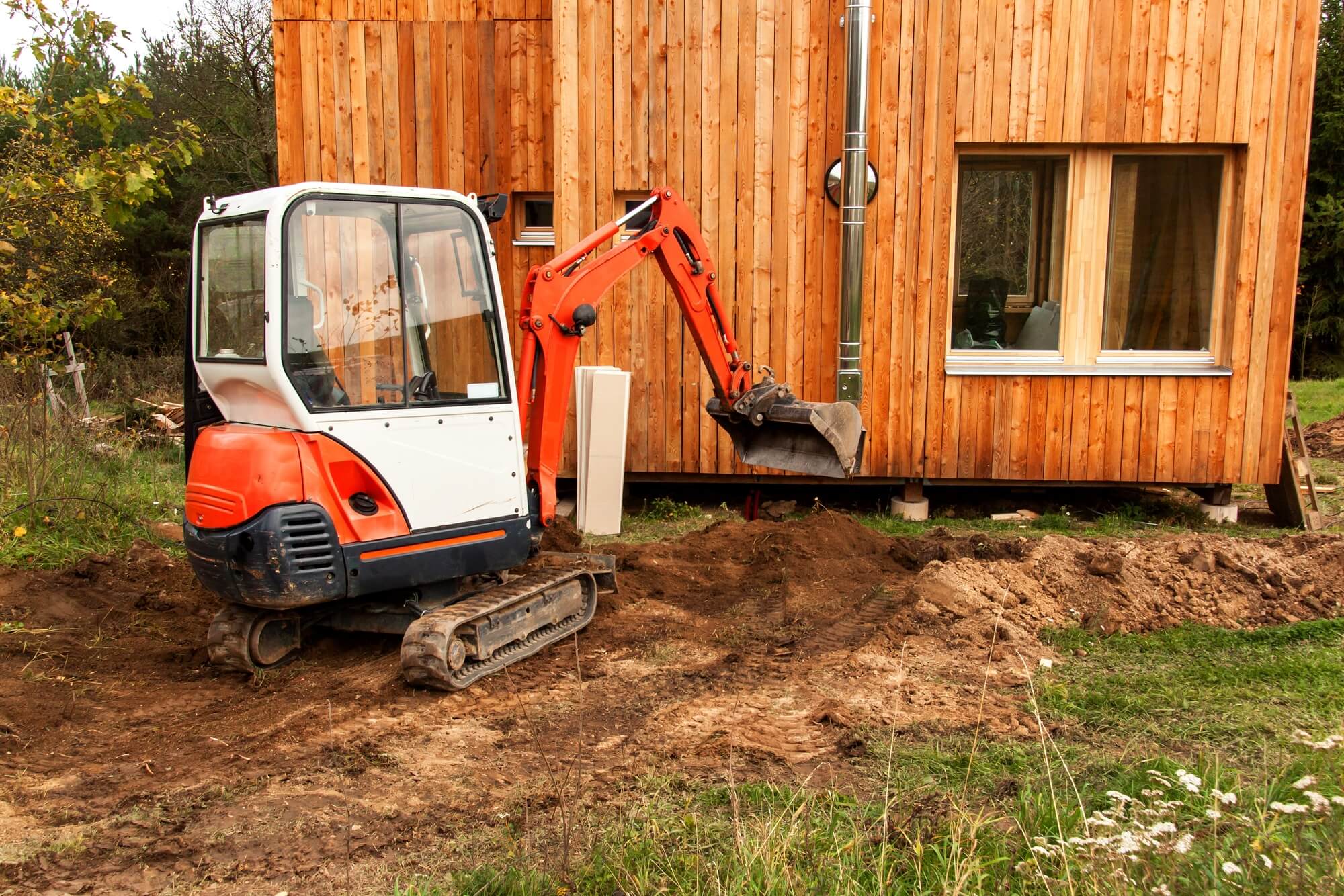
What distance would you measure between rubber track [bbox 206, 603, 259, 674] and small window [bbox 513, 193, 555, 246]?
536 centimetres

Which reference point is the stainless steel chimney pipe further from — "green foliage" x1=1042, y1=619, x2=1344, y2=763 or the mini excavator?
"green foliage" x1=1042, y1=619, x2=1344, y2=763

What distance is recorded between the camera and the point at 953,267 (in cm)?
888

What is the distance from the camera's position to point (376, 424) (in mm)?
5074

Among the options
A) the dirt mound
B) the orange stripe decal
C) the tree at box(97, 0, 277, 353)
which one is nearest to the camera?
the orange stripe decal

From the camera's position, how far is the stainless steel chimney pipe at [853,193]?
8.43 metres

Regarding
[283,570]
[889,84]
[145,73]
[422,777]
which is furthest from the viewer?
[145,73]

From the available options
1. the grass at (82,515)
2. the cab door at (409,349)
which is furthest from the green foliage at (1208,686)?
the grass at (82,515)

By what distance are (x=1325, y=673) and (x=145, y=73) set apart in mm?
26015

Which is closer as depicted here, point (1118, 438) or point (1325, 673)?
point (1325, 673)

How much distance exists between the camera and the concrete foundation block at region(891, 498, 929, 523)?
8.98m

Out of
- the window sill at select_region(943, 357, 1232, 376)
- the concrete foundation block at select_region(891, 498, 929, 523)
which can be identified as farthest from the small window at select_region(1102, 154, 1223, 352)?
the concrete foundation block at select_region(891, 498, 929, 523)

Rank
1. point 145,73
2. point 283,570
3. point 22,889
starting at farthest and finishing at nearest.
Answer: point 145,73 → point 283,570 → point 22,889

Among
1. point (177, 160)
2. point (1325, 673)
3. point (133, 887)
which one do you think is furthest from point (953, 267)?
point (133, 887)

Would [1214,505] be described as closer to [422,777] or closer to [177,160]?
[422,777]
